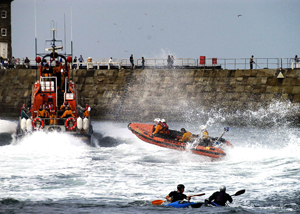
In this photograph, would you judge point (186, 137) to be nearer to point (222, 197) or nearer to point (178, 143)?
point (178, 143)

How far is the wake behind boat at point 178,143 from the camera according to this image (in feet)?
57.8

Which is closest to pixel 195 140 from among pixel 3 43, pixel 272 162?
pixel 272 162

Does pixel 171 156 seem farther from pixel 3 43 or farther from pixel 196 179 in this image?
pixel 3 43

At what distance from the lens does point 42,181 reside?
14.6 meters

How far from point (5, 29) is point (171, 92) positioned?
25839 mm

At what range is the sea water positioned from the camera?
40.8ft

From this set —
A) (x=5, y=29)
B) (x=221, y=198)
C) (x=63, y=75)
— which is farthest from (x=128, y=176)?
(x=5, y=29)

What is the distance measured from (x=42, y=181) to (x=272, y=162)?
845 cm

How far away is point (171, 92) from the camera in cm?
3334

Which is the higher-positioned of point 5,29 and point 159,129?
point 5,29

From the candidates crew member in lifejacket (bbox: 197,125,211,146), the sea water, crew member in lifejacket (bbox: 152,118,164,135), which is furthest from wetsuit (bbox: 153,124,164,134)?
crew member in lifejacket (bbox: 197,125,211,146)

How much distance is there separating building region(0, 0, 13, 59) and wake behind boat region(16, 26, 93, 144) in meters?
30.2

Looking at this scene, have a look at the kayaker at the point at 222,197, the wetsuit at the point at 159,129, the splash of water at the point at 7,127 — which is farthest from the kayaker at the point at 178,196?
the splash of water at the point at 7,127

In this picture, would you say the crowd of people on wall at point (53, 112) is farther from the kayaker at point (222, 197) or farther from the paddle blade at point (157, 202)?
the kayaker at point (222, 197)
